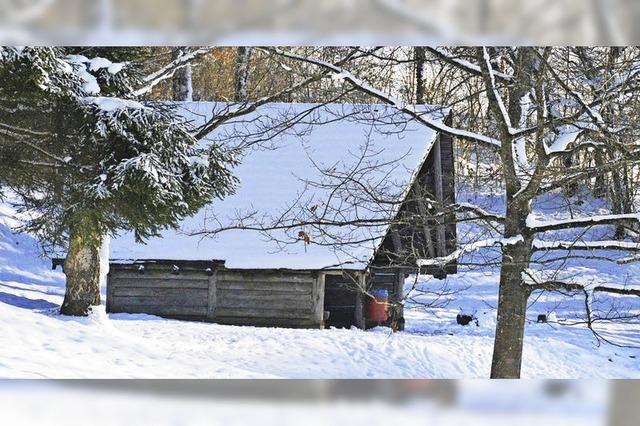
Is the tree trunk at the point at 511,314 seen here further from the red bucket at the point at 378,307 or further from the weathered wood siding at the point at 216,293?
the weathered wood siding at the point at 216,293

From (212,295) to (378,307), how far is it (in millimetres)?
868

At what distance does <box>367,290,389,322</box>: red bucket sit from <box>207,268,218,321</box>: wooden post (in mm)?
800

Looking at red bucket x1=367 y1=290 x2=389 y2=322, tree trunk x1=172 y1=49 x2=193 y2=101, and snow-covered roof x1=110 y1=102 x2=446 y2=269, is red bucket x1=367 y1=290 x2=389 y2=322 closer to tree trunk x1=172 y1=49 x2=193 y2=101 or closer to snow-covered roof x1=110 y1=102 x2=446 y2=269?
snow-covered roof x1=110 y1=102 x2=446 y2=269

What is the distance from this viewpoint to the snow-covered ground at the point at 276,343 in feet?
13.5

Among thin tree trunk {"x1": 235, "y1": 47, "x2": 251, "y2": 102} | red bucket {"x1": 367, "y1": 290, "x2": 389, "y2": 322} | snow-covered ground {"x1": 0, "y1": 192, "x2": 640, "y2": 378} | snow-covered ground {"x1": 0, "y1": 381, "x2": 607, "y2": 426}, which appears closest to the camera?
snow-covered ground {"x1": 0, "y1": 381, "x2": 607, "y2": 426}

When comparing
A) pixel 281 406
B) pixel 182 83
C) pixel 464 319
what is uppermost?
pixel 182 83

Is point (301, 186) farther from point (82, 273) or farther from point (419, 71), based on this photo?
point (82, 273)

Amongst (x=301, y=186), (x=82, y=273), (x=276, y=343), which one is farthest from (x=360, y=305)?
(x=82, y=273)

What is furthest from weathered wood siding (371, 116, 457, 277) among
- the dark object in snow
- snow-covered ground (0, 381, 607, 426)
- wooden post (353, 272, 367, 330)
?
snow-covered ground (0, 381, 607, 426)

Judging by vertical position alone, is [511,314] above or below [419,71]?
below

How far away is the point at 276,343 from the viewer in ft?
13.9

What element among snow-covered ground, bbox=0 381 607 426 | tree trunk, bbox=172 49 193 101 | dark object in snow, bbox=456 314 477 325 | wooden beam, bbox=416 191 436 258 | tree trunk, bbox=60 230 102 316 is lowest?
snow-covered ground, bbox=0 381 607 426

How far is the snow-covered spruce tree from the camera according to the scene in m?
4.28
